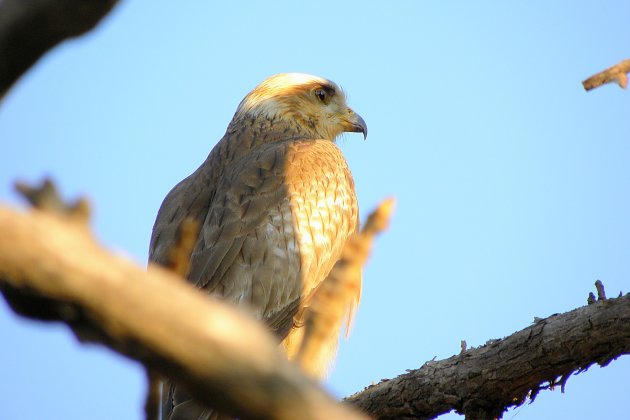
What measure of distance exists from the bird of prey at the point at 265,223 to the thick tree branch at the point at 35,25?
14.8ft

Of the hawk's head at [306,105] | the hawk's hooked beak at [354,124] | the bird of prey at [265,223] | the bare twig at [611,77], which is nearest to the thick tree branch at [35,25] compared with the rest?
the bare twig at [611,77]

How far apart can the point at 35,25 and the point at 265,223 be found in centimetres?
546

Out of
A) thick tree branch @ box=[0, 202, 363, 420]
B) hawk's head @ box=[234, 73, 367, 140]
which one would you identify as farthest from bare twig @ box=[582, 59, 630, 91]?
hawk's head @ box=[234, 73, 367, 140]

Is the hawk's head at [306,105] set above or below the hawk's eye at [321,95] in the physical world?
below

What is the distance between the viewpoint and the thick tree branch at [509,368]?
19.1ft

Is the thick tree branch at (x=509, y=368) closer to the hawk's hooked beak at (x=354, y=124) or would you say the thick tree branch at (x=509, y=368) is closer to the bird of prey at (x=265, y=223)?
the bird of prey at (x=265, y=223)

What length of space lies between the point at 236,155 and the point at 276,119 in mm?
951

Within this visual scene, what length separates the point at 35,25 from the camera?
2359 mm

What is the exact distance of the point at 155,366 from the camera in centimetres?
225

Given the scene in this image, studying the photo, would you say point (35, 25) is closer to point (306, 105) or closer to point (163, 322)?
point (163, 322)

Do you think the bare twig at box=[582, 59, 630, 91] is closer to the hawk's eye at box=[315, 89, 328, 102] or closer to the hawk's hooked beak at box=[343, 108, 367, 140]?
the hawk's hooked beak at box=[343, 108, 367, 140]

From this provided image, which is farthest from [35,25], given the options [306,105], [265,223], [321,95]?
[321,95]

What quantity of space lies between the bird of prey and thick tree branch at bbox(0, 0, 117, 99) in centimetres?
450

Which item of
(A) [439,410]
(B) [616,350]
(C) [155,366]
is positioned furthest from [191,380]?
(A) [439,410]
